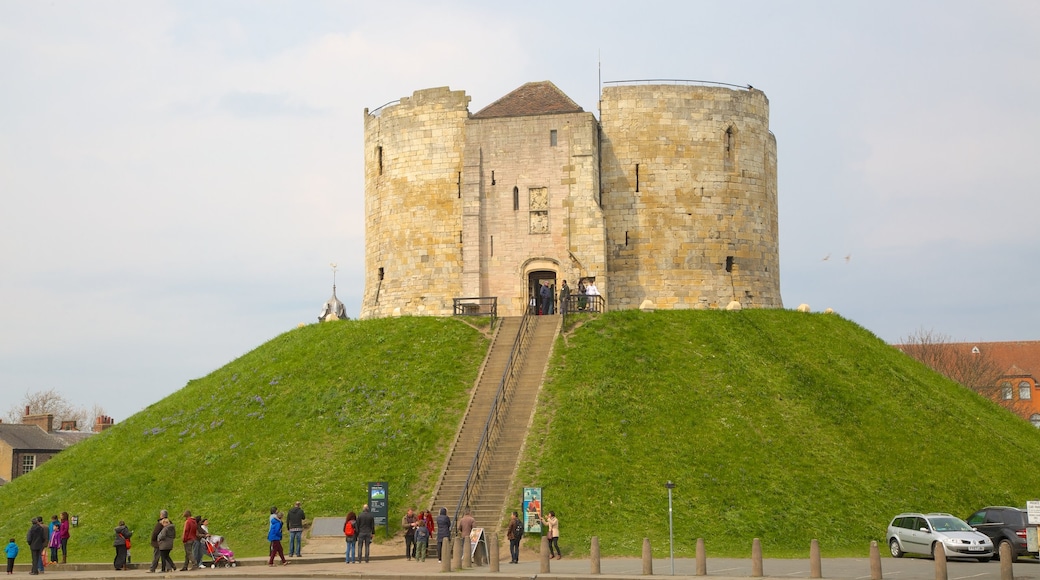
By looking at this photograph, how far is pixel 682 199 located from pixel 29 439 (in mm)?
45358

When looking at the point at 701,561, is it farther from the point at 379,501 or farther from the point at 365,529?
the point at 379,501

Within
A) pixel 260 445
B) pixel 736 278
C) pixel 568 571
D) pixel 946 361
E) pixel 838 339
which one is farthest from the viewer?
pixel 946 361

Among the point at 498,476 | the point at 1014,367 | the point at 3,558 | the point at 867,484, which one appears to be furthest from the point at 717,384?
the point at 1014,367

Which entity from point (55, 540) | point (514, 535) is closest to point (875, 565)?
point (514, 535)

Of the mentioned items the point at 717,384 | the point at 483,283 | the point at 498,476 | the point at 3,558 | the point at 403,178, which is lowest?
the point at 3,558

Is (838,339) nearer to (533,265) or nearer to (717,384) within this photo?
(717,384)

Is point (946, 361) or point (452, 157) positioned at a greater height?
point (452, 157)

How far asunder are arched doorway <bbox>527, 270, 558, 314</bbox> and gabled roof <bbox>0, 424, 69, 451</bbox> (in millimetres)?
37853

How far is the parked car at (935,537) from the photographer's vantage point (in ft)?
96.6

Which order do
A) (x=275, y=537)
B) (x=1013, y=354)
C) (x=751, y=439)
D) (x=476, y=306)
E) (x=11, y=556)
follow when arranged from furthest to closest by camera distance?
(x=1013, y=354), (x=476, y=306), (x=751, y=439), (x=11, y=556), (x=275, y=537)

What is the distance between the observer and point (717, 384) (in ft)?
130

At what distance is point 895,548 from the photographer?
102 feet

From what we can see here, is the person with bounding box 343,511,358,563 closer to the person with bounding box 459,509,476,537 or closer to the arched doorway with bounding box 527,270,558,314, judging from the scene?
the person with bounding box 459,509,476,537

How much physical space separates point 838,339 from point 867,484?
11.2m
